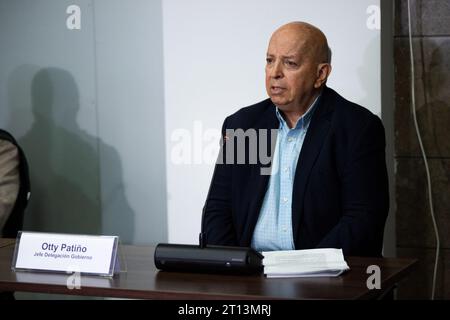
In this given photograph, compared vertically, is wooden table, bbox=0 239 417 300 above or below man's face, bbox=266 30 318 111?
below

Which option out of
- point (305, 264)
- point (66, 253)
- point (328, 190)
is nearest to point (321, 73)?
point (328, 190)

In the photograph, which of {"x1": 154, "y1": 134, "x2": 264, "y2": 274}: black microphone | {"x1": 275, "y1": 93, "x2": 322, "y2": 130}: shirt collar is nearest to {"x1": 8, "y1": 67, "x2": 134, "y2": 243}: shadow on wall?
{"x1": 275, "y1": 93, "x2": 322, "y2": 130}: shirt collar

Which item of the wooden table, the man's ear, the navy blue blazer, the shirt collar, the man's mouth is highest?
the man's ear

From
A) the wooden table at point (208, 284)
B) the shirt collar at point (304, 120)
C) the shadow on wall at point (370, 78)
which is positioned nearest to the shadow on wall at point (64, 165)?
the shadow on wall at point (370, 78)

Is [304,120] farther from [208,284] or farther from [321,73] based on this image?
[208,284]

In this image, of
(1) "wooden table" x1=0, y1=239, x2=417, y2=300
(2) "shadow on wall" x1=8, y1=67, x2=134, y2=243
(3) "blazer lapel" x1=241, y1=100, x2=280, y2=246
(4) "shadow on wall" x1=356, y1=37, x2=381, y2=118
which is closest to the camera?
(1) "wooden table" x1=0, y1=239, x2=417, y2=300

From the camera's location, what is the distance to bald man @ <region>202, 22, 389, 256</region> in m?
2.88

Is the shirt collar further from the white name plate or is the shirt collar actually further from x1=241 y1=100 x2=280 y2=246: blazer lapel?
the white name plate

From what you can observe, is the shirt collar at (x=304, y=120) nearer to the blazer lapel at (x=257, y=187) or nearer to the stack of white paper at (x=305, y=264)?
the blazer lapel at (x=257, y=187)

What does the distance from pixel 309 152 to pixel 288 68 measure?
1.12ft

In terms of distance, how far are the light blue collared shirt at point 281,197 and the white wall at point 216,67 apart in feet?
2.84

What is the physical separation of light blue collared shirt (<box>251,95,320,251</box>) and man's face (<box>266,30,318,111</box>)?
0.10 meters

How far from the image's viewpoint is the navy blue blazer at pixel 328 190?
2852 mm
